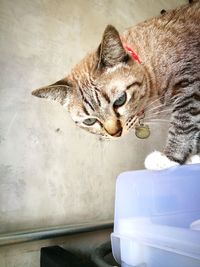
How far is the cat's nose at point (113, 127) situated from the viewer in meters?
1.06

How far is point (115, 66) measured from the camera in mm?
1067

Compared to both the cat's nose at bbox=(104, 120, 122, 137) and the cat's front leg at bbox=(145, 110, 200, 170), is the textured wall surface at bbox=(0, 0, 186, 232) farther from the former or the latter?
the cat's front leg at bbox=(145, 110, 200, 170)

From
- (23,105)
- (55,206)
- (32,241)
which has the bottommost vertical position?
(32,241)

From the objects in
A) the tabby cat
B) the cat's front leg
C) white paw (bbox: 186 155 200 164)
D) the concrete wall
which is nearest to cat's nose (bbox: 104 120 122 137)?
the tabby cat

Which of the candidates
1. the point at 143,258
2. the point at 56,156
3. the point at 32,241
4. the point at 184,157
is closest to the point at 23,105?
the point at 56,156

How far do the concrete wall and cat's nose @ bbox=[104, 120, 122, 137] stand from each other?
341 mm

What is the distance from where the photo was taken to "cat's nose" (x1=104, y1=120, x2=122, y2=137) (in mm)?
1058

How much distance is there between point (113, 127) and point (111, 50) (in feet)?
0.79

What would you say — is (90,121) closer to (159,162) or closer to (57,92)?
(57,92)

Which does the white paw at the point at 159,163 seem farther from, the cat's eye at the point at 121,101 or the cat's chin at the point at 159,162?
the cat's eye at the point at 121,101

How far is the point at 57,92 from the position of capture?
1142 millimetres

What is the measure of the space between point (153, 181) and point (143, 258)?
0.24 m

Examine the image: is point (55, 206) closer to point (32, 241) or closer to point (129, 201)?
point (32, 241)

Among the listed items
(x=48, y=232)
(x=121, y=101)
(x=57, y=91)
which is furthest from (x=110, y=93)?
(x=48, y=232)
